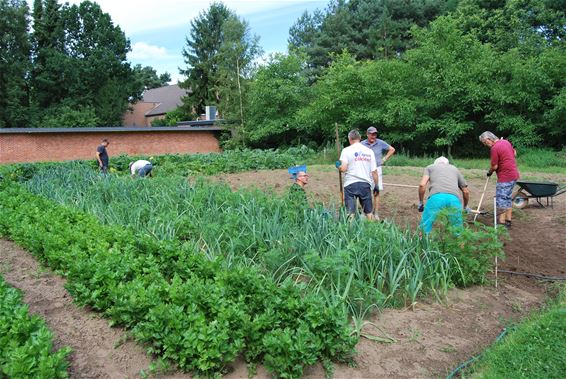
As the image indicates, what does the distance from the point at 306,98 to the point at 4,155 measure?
16772mm

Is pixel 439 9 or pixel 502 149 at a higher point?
pixel 439 9

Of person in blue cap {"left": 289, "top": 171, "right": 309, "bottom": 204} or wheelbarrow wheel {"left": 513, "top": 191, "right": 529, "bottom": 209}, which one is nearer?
person in blue cap {"left": 289, "top": 171, "right": 309, "bottom": 204}

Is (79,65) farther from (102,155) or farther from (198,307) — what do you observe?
(198,307)

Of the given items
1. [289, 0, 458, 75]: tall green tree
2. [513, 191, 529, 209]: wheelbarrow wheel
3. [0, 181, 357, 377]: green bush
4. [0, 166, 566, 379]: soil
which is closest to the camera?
[0, 181, 357, 377]: green bush

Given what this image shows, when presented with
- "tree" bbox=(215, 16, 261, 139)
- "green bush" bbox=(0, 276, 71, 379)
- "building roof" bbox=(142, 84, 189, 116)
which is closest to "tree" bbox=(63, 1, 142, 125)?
"building roof" bbox=(142, 84, 189, 116)

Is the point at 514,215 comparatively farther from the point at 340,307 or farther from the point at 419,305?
the point at 340,307

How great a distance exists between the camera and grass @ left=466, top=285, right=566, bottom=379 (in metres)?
2.96

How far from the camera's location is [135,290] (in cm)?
348

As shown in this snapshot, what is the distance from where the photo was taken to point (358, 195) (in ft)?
20.5

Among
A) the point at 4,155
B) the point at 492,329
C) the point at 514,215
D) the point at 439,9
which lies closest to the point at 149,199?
the point at 492,329

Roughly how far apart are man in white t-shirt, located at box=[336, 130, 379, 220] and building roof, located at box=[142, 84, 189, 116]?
44.2 metres

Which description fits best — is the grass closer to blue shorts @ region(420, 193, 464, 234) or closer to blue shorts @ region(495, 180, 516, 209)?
blue shorts @ region(420, 193, 464, 234)

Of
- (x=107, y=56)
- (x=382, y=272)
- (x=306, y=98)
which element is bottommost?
(x=382, y=272)

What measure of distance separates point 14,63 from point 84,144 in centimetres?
2021
